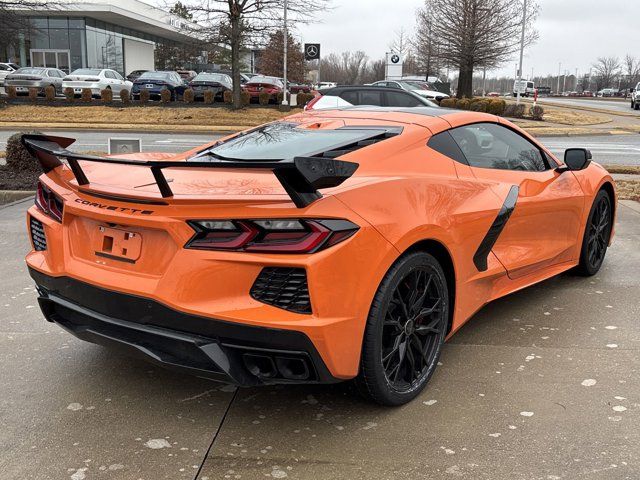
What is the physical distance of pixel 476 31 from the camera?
35.2 m

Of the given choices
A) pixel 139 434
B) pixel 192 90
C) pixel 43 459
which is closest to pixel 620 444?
pixel 139 434

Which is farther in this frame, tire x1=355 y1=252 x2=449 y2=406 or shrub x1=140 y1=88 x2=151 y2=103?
shrub x1=140 y1=88 x2=151 y2=103

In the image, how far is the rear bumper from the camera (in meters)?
2.67

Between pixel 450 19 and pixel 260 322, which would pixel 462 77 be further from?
pixel 260 322

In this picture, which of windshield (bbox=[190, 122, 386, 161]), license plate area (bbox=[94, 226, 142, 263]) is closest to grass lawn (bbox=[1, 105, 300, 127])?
windshield (bbox=[190, 122, 386, 161])

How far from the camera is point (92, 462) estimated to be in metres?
2.78

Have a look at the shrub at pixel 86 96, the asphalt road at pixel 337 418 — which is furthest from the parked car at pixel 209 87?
the asphalt road at pixel 337 418

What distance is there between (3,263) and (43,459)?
3.58 metres

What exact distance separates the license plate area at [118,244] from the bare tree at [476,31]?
35116 mm

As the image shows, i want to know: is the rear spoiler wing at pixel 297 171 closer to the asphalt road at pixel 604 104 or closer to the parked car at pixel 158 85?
the parked car at pixel 158 85

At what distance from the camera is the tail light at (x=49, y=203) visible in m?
3.29

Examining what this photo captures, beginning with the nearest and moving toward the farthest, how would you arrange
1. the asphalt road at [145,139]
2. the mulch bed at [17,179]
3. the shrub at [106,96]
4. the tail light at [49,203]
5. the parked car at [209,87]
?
the tail light at [49,203], the mulch bed at [17,179], the asphalt road at [145,139], the shrub at [106,96], the parked car at [209,87]

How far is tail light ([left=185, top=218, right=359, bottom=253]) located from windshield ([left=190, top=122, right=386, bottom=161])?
986 millimetres

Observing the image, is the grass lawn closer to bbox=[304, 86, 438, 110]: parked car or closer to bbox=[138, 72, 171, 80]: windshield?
bbox=[138, 72, 171, 80]: windshield
